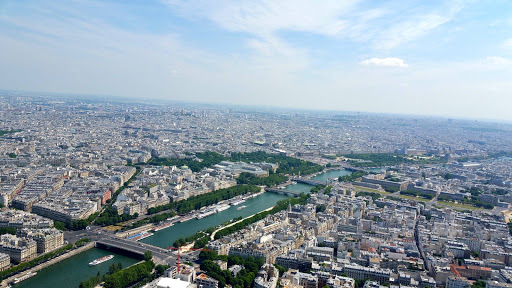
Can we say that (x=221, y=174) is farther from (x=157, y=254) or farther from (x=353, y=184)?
(x=157, y=254)

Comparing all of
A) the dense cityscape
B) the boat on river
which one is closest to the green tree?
the dense cityscape

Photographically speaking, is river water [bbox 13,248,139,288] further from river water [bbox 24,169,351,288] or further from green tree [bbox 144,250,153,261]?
Result: green tree [bbox 144,250,153,261]

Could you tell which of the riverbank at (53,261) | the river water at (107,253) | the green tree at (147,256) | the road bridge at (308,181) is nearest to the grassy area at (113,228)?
the river water at (107,253)

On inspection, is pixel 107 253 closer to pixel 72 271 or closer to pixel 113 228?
pixel 72 271

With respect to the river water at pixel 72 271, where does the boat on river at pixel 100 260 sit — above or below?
above

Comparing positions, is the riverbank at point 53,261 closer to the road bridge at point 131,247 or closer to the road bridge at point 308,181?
the road bridge at point 131,247

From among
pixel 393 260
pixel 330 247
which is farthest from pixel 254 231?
pixel 393 260
